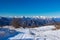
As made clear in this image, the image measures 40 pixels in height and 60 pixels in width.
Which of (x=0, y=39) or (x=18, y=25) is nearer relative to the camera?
(x=0, y=39)

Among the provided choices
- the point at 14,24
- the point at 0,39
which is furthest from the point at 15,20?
the point at 0,39

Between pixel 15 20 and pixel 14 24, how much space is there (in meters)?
1.26

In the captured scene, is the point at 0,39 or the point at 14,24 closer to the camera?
the point at 0,39

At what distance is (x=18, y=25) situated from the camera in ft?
66.3

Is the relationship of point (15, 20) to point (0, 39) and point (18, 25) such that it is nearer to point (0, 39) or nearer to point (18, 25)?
point (18, 25)

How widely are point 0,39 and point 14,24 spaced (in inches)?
510

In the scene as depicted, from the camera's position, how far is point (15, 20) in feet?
69.6

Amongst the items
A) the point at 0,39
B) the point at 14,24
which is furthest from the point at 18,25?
the point at 0,39

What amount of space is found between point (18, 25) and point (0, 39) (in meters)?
13.0

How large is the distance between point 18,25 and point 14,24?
61 centimetres

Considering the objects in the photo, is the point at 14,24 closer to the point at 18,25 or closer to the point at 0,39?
the point at 18,25

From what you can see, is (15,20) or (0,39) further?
(15,20)

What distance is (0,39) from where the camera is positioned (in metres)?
7.19
